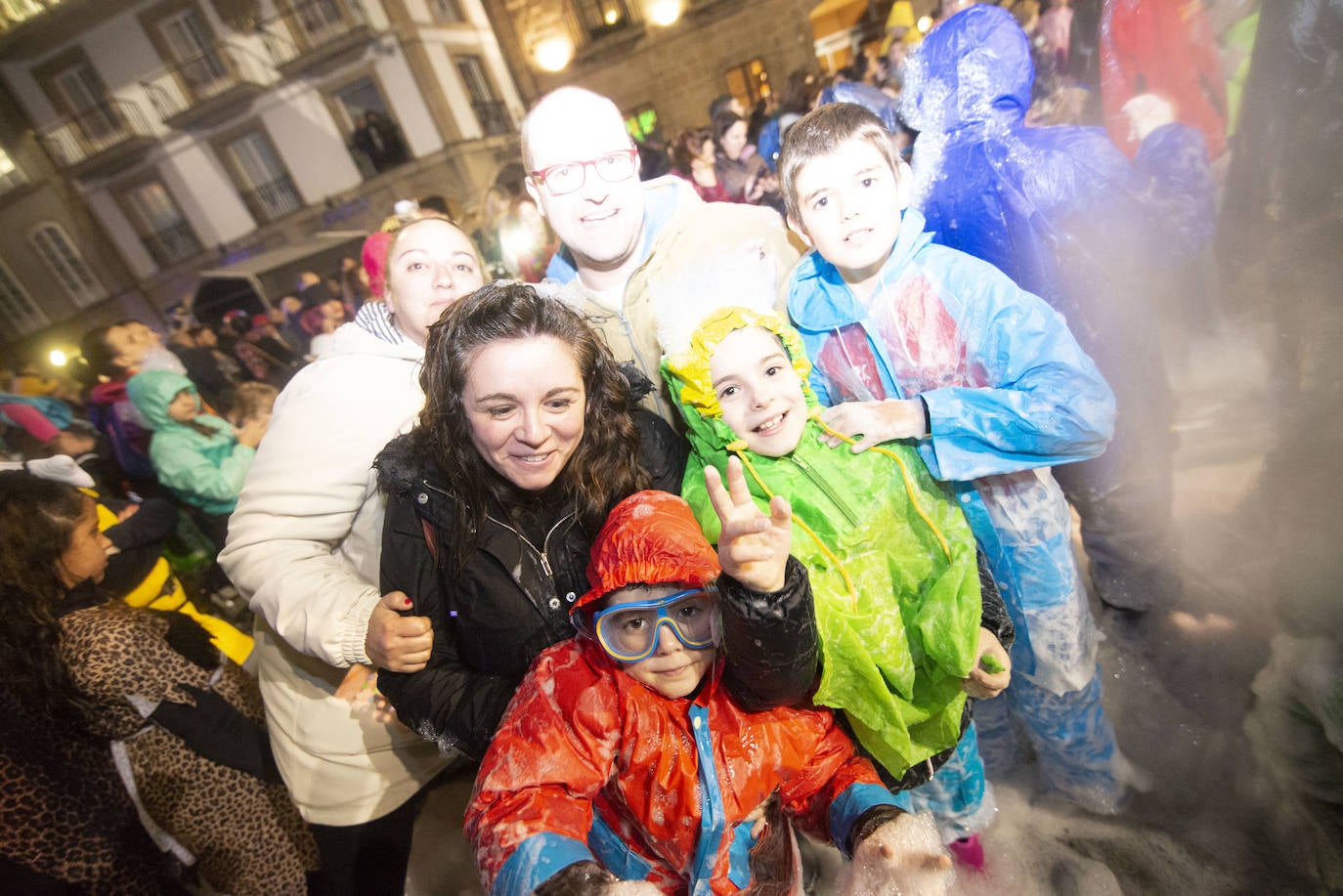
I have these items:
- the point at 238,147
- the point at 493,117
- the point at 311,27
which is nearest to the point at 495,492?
the point at 493,117

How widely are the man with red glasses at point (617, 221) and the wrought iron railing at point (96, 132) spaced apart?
15397mm

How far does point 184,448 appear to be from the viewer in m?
3.79

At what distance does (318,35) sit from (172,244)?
21.9ft

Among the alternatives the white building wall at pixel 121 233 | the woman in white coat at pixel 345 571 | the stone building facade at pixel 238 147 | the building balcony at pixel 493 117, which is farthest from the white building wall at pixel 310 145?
the woman in white coat at pixel 345 571

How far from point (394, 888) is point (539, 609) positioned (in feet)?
4.90

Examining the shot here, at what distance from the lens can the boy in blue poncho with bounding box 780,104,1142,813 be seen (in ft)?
4.75

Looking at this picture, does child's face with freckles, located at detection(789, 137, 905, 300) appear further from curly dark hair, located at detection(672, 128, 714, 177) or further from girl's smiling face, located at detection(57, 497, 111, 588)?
curly dark hair, located at detection(672, 128, 714, 177)

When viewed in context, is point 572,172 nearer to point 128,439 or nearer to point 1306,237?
point 1306,237

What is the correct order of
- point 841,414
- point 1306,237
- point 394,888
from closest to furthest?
point 841,414 < point 1306,237 < point 394,888

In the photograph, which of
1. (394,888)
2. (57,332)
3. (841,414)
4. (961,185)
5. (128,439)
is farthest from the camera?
(57,332)

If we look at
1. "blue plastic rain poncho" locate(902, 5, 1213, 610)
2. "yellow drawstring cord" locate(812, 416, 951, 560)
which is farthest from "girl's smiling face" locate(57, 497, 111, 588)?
"blue plastic rain poncho" locate(902, 5, 1213, 610)

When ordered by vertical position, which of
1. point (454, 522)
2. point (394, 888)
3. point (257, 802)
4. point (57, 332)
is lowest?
point (394, 888)

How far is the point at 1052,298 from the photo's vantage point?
73.0 inches

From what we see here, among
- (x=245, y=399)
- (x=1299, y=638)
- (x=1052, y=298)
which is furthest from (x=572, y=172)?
(x=245, y=399)
